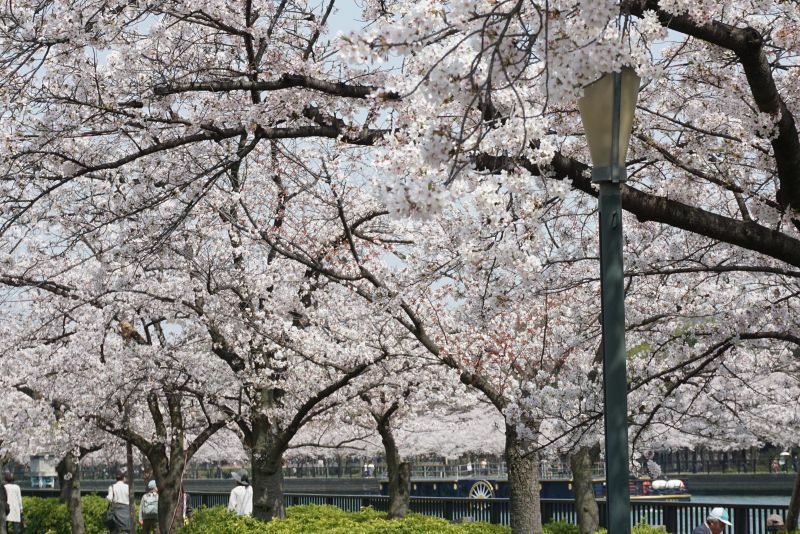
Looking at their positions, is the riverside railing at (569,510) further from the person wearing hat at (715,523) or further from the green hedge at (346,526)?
the person wearing hat at (715,523)

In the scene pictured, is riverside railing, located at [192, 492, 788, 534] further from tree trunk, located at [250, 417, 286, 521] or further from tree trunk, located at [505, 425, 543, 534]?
tree trunk, located at [250, 417, 286, 521]

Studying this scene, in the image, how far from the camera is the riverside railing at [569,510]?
1369 cm

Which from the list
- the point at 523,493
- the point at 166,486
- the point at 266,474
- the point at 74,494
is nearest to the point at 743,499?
the point at 74,494

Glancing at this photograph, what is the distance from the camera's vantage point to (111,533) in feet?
58.4

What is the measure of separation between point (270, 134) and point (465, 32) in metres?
2.85

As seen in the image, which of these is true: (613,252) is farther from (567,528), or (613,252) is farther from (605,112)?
(567,528)

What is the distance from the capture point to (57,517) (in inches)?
845

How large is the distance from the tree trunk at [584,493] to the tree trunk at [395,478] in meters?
6.79

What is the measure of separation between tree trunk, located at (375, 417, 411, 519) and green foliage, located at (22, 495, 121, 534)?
20.9ft

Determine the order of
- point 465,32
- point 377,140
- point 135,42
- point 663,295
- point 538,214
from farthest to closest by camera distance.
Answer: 1. point 663,295
2. point 135,42
3. point 377,140
4. point 538,214
5. point 465,32

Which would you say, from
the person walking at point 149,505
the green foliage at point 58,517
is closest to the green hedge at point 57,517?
the green foliage at point 58,517

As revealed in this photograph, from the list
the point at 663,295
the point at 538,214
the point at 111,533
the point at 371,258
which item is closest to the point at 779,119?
the point at 538,214

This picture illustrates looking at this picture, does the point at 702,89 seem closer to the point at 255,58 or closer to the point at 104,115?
the point at 255,58

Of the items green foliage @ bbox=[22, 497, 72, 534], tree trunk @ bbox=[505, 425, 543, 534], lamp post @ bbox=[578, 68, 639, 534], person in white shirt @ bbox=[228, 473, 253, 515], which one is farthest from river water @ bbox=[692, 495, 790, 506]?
lamp post @ bbox=[578, 68, 639, 534]
